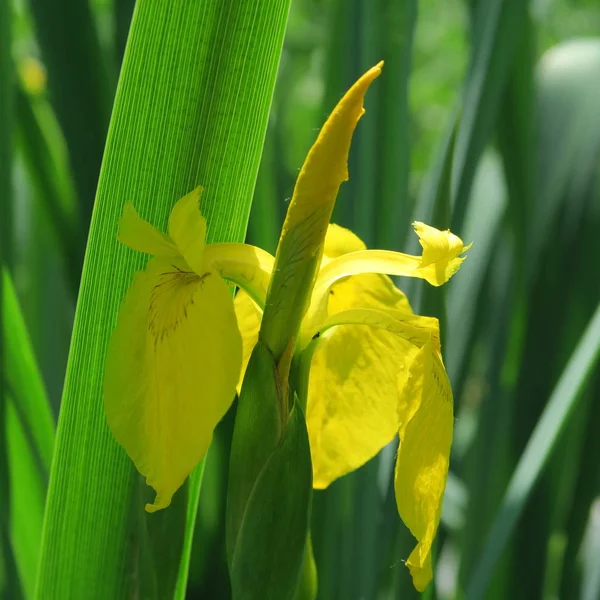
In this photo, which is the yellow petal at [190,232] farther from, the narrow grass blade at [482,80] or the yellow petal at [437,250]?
the narrow grass blade at [482,80]

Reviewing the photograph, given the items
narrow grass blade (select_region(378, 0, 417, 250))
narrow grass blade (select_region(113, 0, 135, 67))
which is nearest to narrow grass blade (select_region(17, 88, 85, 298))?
narrow grass blade (select_region(113, 0, 135, 67))

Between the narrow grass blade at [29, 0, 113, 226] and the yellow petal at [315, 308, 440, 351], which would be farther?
the narrow grass blade at [29, 0, 113, 226]

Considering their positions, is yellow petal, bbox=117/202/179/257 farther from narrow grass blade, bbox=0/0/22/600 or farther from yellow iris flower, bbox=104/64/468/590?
narrow grass blade, bbox=0/0/22/600

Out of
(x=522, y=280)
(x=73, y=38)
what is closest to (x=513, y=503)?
(x=522, y=280)

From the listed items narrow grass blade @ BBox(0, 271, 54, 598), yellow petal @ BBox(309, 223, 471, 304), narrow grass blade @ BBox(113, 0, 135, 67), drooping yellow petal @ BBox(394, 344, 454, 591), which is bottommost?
narrow grass blade @ BBox(0, 271, 54, 598)

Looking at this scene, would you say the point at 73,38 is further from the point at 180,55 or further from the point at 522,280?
the point at 522,280

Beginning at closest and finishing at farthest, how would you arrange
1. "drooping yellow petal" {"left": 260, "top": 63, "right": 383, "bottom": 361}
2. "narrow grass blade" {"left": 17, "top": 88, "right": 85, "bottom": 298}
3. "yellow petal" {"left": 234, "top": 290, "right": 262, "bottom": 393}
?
"drooping yellow petal" {"left": 260, "top": 63, "right": 383, "bottom": 361}, "yellow petal" {"left": 234, "top": 290, "right": 262, "bottom": 393}, "narrow grass blade" {"left": 17, "top": 88, "right": 85, "bottom": 298}
